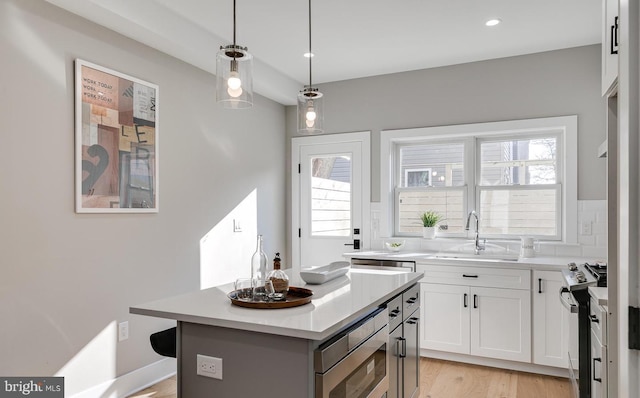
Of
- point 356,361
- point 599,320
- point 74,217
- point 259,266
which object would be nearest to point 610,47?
point 599,320

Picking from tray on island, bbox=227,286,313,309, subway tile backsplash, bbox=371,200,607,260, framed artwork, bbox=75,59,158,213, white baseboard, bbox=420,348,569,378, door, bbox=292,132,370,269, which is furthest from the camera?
door, bbox=292,132,370,269

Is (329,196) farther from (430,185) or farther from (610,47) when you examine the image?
(610,47)

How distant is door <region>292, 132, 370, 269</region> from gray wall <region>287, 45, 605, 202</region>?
0.45 ft

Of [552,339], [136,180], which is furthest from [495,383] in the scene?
[136,180]

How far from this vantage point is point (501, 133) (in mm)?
4191

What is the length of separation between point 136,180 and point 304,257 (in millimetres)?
2314

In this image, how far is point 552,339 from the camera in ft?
11.5

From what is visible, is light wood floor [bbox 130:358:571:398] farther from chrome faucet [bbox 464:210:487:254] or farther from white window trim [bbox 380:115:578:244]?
white window trim [bbox 380:115:578:244]

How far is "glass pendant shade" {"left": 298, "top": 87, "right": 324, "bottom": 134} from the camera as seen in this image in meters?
2.69

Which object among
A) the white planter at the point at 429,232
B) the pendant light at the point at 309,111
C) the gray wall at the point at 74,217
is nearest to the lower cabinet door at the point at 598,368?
the pendant light at the point at 309,111

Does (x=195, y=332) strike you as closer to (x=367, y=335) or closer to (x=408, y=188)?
(x=367, y=335)

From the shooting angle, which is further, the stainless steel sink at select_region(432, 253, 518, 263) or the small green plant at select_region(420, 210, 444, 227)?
the small green plant at select_region(420, 210, 444, 227)

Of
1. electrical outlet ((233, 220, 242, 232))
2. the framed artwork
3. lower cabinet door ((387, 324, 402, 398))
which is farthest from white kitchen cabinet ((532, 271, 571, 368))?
the framed artwork

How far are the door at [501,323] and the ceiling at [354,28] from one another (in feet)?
6.79
